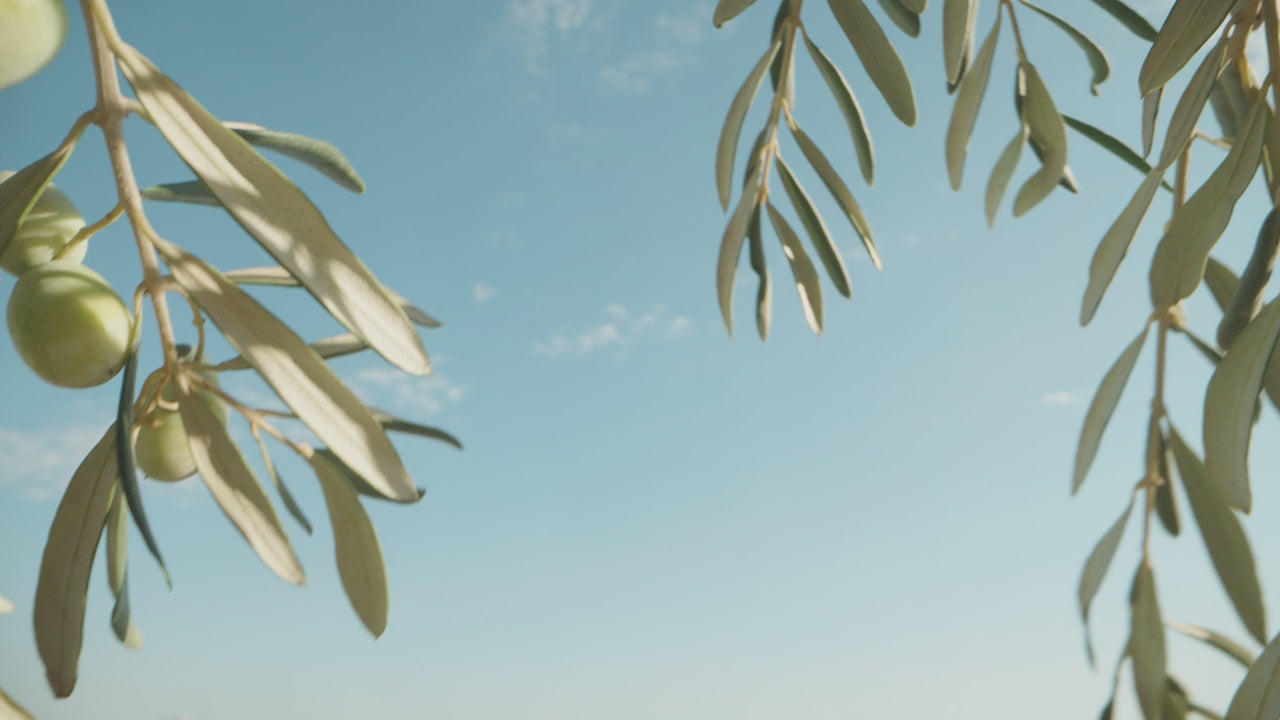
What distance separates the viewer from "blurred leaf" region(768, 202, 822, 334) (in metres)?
0.92

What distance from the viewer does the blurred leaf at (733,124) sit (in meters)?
0.83

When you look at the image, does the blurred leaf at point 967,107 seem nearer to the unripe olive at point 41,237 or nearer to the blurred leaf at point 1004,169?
the blurred leaf at point 1004,169

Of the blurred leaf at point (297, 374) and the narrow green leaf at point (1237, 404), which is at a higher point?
the narrow green leaf at point (1237, 404)

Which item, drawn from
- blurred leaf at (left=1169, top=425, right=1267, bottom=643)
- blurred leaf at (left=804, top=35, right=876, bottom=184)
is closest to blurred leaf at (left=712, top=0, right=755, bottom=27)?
blurred leaf at (left=804, top=35, right=876, bottom=184)

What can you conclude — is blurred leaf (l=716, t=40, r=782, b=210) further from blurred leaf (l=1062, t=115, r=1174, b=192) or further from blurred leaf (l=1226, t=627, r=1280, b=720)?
blurred leaf (l=1226, t=627, r=1280, b=720)

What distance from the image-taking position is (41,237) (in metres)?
0.48

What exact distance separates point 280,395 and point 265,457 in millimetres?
246

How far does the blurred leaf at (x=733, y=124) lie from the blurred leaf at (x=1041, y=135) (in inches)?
11.4

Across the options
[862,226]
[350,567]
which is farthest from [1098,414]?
[350,567]

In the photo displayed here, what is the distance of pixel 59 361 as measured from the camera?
43 cm

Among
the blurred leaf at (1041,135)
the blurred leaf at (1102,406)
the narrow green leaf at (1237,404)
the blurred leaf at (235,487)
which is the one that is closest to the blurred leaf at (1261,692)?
the narrow green leaf at (1237,404)

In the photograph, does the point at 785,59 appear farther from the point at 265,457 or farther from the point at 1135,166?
the point at 265,457

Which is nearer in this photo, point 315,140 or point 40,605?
point 40,605

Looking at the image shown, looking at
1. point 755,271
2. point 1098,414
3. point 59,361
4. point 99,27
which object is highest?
point 755,271
